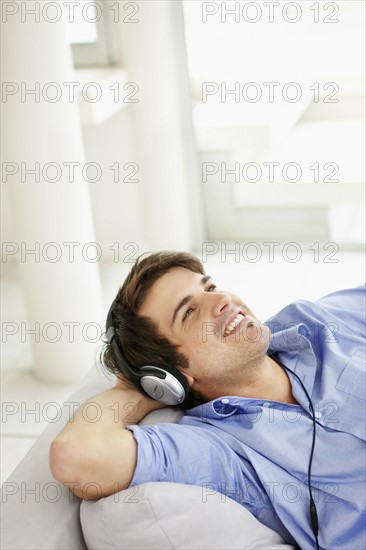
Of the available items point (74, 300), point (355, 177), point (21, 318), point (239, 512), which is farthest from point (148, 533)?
point (355, 177)

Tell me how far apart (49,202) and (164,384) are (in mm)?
1387

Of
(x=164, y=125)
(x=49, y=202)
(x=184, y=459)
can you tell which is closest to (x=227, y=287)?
(x=164, y=125)

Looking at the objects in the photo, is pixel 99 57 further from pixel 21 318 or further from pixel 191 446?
pixel 191 446

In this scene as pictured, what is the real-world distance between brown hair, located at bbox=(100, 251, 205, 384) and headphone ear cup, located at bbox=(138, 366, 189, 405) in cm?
5

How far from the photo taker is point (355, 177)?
3914 millimetres

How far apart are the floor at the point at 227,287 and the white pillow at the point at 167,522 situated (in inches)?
49.1

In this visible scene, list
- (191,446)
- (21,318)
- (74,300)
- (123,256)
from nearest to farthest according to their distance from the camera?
(191,446)
(74,300)
(21,318)
(123,256)

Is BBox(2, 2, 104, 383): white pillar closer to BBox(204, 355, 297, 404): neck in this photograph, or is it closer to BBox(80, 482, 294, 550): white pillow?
BBox(204, 355, 297, 404): neck

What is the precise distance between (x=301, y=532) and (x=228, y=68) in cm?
264

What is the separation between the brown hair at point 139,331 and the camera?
1.91 meters

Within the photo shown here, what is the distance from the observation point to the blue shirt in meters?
1.72

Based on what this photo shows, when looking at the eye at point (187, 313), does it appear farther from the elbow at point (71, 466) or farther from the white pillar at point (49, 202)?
the white pillar at point (49, 202)

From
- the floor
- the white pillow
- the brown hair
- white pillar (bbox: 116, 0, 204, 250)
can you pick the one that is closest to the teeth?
the brown hair

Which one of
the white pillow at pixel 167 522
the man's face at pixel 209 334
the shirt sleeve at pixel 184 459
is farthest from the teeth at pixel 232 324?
the white pillow at pixel 167 522
